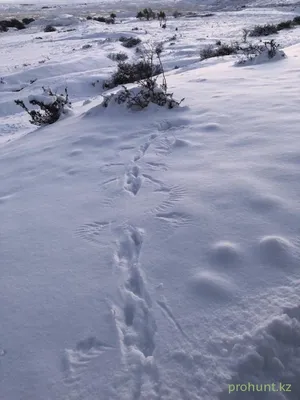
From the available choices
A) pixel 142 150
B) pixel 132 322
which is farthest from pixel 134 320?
pixel 142 150

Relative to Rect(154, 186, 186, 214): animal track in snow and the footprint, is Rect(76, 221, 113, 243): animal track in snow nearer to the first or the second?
Rect(154, 186, 186, 214): animal track in snow

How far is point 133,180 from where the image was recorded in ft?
10.1

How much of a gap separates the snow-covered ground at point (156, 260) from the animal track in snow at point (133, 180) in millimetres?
16

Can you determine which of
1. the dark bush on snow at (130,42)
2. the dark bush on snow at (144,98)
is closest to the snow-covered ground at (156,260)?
the dark bush on snow at (144,98)

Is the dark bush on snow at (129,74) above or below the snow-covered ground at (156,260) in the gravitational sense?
above

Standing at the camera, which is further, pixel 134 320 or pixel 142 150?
pixel 142 150

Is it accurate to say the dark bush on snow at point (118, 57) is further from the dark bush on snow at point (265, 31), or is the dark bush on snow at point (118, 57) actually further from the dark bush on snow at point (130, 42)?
the dark bush on snow at point (265, 31)

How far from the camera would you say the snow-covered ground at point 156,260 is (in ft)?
5.07

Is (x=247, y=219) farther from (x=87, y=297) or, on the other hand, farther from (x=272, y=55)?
(x=272, y=55)

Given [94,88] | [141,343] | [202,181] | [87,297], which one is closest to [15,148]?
[202,181]

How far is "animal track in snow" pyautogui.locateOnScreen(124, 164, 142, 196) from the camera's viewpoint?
9.69 feet

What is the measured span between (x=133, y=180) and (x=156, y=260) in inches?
43.6

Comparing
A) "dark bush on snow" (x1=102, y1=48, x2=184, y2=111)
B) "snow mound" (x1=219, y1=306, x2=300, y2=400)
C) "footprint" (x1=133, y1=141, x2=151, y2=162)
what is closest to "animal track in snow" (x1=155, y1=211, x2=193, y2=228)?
"snow mound" (x1=219, y1=306, x2=300, y2=400)

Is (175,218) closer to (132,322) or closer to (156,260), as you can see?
(156,260)
